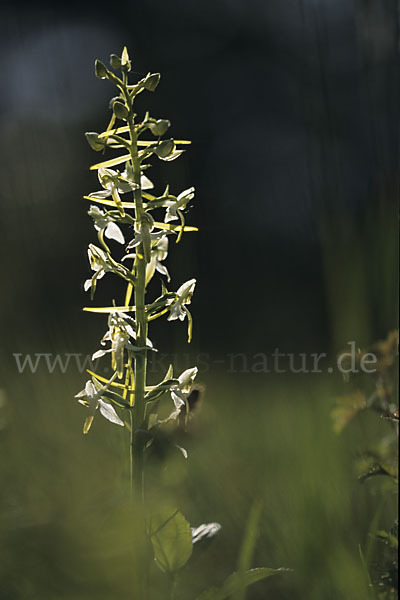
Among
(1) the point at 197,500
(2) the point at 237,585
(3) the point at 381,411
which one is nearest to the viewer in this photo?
(2) the point at 237,585

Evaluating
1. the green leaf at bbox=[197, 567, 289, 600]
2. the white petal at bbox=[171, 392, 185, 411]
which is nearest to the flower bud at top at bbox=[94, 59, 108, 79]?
the white petal at bbox=[171, 392, 185, 411]

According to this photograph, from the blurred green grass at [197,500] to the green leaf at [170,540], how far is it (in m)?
0.03

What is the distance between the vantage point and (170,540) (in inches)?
16.0

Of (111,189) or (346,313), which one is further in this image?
(346,313)

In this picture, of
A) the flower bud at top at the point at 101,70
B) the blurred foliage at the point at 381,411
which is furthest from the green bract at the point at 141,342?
the blurred foliage at the point at 381,411

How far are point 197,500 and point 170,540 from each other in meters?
0.34

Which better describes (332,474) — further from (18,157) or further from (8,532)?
(18,157)

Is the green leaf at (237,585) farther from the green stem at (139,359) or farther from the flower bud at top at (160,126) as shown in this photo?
the flower bud at top at (160,126)

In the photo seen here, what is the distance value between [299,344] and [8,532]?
6.68 feet

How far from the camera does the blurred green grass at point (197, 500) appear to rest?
0.49ft

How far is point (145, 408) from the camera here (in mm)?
436

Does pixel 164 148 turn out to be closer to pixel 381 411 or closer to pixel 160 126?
pixel 160 126

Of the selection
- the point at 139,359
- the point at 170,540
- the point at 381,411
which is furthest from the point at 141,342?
the point at 381,411

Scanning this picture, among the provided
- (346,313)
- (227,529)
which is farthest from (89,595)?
(227,529)
